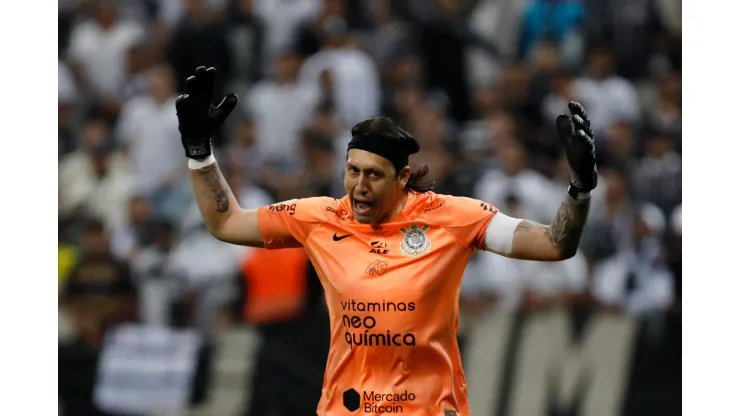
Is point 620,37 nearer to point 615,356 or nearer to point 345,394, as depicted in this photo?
point 615,356

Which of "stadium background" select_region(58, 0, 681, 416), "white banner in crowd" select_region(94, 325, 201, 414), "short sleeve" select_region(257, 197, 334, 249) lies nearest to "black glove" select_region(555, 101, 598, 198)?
"short sleeve" select_region(257, 197, 334, 249)

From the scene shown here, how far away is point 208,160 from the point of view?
741 cm

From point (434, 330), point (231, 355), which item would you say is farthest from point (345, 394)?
point (231, 355)

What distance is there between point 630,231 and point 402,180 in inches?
253

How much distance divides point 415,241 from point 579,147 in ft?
3.71

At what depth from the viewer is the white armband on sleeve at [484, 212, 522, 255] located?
279 inches

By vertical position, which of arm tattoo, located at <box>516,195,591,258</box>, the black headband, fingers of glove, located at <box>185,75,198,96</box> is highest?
fingers of glove, located at <box>185,75,198,96</box>

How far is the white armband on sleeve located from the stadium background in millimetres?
5111

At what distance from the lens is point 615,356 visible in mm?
12289

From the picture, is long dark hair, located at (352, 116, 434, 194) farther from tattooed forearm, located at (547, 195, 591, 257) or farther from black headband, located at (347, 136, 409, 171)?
tattooed forearm, located at (547, 195, 591, 257)

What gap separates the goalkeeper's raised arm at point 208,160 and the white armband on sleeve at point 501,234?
1375 millimetres

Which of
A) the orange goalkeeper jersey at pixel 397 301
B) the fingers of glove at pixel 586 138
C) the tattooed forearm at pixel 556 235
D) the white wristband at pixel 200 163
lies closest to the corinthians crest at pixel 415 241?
the orange goalkeeper jersey at pixel 397 301

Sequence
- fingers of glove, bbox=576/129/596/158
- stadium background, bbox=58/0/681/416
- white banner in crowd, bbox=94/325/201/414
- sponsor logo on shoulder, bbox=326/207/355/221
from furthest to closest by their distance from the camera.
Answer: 1. white banner in crowd, bbox=94/325/201/414
2. stadium background, bbox=58/0/681/416
3. sponsor logo on shoulder, bbox=326/207/355/221
4. fingers of glove, bbox=576/129/596/158

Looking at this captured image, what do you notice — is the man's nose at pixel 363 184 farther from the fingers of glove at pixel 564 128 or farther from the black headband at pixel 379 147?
the fingers of glove at pixel 564 128
